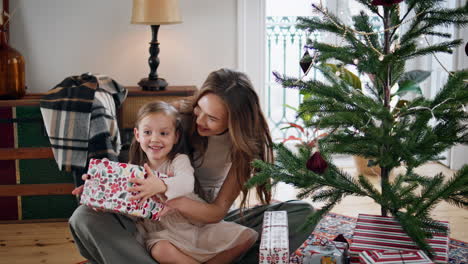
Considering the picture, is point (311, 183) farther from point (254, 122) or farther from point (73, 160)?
point (73, 160)

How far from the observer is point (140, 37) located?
3822 millimetres

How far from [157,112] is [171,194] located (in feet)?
0.97

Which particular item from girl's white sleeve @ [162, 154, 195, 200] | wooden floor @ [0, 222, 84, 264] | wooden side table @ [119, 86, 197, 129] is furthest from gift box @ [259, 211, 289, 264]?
wooden side table @ [119, 86, 197, 129]

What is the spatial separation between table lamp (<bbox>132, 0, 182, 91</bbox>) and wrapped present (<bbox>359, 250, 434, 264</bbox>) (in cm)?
195

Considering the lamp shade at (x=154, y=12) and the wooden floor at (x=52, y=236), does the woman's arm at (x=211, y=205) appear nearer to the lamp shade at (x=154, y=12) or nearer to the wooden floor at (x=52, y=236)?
the wooden floor at (x=52, y=236)

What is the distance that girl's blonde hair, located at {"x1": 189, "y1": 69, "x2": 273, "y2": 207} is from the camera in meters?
2.22

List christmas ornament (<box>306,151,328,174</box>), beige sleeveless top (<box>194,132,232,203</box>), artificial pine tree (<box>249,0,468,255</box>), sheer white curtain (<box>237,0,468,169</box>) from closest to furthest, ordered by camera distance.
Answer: christmas ornament (<box>306,151,328,174</box>) < artificial pine tree (<box>249,0,468,255</box>) < beige sleeveless top (<box>194,132,232,203</box>) < sheer white curtain (<box>237,0,468,169</box>)

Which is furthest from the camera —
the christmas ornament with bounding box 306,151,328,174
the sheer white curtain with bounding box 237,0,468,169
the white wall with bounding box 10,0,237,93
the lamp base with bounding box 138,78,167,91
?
the sheer white curtain with bounding box 237,0,468,169

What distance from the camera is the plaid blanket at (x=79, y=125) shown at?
9.75ft

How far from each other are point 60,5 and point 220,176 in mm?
1868

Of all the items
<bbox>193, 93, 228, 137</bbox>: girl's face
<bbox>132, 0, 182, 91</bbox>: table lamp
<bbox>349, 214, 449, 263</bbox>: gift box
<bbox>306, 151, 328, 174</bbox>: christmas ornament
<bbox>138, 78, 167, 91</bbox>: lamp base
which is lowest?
<bbox>349, 214, 449, 263</bbox>: gift box

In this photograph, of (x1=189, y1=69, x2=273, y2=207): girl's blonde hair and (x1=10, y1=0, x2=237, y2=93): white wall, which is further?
(x1=10, y1=0, x2=237, y2=93): white wall

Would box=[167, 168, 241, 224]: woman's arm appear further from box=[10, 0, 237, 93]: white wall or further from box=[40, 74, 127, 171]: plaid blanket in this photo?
box=[10, 0, 237, 93]: white wall

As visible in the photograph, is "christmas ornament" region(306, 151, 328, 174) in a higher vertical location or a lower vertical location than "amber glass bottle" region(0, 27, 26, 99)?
lower
